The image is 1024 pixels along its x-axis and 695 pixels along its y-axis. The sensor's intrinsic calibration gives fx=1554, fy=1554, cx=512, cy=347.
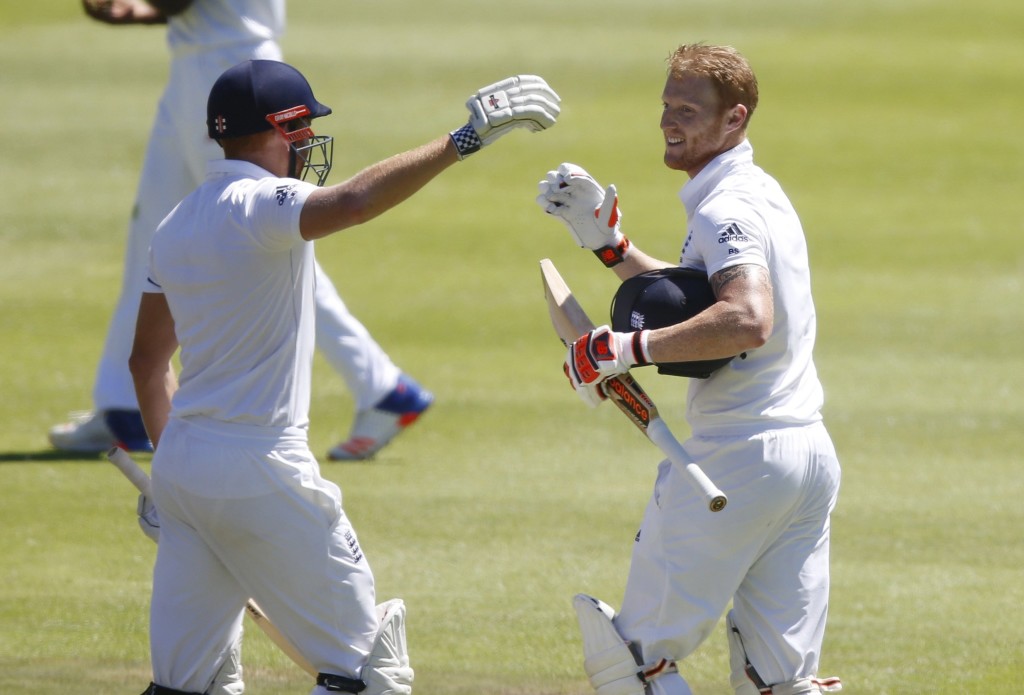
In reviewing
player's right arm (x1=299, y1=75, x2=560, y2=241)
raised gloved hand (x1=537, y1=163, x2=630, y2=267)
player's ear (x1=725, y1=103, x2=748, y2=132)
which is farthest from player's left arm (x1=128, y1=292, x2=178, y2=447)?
player's ear (x1=725, y1=103, x2=748, y2=132)

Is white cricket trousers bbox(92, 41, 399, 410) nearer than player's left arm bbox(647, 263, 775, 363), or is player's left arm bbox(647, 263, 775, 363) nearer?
player's left arm bbox(647, 263, 775, 363)

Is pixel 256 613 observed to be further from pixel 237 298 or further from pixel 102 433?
pixel 102 433

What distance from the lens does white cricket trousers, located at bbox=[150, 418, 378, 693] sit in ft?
14.9

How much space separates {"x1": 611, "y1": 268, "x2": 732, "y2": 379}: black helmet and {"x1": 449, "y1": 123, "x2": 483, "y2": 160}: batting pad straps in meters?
0.66

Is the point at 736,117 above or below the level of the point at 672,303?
above

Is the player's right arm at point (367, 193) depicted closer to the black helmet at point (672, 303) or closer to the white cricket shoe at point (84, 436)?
the black helmet at point (672, 303)

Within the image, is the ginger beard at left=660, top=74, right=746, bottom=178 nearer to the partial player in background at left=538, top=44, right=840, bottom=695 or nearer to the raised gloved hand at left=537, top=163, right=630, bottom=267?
the partial player in background at left=538, top=44, right=840, bottom=695

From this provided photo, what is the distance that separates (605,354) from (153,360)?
5.05 feet

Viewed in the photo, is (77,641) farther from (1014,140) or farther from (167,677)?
(1014,140)

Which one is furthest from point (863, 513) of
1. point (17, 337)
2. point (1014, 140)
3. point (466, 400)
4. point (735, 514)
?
point (1014, 140)

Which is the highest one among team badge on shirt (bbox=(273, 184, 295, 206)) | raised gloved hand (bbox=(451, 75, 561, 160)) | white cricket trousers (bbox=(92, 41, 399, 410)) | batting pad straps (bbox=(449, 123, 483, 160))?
raised gloved hand (bbox=(451, 75, 561, 160))

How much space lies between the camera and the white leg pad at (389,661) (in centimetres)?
458

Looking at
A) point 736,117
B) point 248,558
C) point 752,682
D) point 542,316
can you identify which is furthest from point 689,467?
point 542,316

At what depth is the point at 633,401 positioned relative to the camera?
4.75 m
